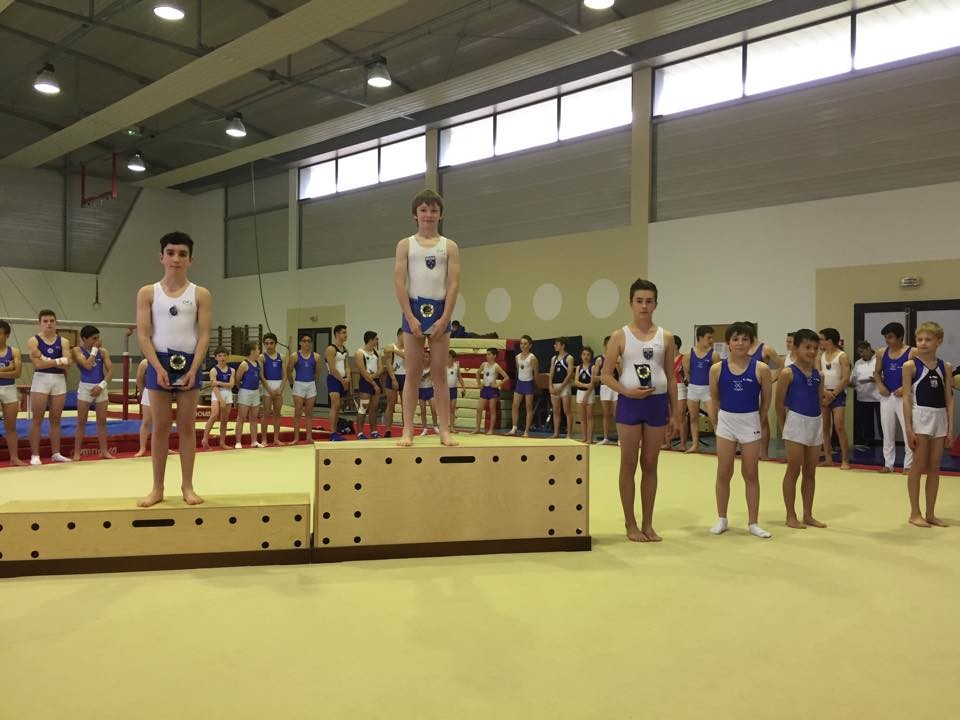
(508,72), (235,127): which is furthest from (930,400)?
(235,127)

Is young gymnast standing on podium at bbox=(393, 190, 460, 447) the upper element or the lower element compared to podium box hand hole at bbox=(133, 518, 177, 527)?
upper

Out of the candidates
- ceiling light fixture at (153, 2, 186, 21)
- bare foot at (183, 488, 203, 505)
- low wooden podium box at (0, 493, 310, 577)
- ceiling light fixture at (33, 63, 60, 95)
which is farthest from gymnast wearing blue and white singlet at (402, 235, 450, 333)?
ceiling light fixture at (33, 63, 60, 95)

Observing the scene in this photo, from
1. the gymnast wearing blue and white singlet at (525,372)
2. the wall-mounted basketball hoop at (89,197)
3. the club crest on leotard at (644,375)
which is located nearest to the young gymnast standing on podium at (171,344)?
the club crest on leotard at (644,375)

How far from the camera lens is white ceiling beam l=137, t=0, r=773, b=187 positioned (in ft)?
35.1

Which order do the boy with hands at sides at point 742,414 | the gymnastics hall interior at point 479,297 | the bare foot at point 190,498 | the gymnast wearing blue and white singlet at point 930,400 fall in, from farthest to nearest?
the gymnast wearing blue and white singlet at point 930,400 → the boy with hands at sides at point 742,414 → the bare foot at point 190,498 → the gymnastics hall interior at point 479,297

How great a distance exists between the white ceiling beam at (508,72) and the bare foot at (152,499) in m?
9.80

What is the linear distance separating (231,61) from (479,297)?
681 cm

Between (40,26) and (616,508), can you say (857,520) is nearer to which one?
(616,508)

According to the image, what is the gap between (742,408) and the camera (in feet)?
16.9

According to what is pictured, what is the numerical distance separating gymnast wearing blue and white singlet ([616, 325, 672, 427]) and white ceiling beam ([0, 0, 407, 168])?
700cm

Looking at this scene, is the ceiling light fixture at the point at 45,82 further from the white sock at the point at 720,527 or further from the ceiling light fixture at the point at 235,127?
the white sock at the point at 720,527

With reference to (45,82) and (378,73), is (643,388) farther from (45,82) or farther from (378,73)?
(45,82)

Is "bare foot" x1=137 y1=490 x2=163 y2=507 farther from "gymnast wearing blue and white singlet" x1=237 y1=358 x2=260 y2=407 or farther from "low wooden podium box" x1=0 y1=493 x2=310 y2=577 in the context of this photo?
"gymnast wearing blue and white singlet" x1=237 y1=358 x2=260 y2=407

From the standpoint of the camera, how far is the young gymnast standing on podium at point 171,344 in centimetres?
438
